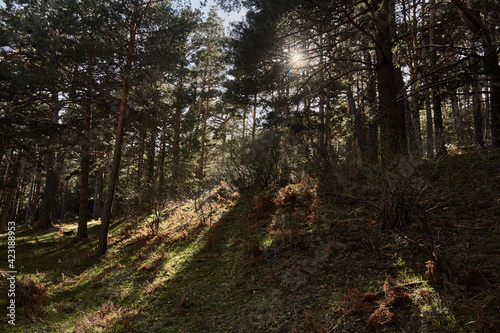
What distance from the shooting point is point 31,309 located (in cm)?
511

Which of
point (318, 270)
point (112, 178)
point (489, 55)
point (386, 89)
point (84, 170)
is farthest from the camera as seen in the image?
point (84, 170)

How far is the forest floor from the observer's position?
311 centimetres

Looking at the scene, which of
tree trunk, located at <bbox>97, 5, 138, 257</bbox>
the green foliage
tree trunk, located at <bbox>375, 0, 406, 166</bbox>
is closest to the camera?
tree trunk, located at <bbox>375, 0, 406, 166</bbox>

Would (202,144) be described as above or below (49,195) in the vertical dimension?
above

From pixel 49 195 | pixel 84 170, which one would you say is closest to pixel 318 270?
pixel 84 170

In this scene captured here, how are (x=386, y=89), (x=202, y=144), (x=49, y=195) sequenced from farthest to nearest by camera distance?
1. (x=202, y=144)
2. (x=49, y=195)
3. (x=386, y=89)

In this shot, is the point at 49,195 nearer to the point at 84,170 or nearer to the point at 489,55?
the point at 84,170

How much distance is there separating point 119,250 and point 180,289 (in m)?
4.93

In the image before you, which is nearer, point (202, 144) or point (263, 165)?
point (263, 165)

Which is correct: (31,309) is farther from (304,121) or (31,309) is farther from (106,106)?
(304,121)

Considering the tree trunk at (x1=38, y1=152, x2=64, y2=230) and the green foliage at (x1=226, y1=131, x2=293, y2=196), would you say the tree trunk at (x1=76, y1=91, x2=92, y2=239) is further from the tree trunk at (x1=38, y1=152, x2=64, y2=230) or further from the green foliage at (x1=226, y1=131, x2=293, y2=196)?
the green foliage at (x1=226, y1=131, x2=293, y2=196)

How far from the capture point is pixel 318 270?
14.9ft

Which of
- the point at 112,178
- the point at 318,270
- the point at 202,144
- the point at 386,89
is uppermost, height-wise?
the point at 202,144

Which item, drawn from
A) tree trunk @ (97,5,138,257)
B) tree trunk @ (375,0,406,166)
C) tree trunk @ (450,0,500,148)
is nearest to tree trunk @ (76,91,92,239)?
tree trunk @ (97,5,138,257)
